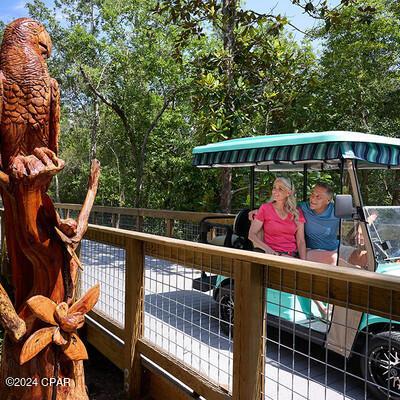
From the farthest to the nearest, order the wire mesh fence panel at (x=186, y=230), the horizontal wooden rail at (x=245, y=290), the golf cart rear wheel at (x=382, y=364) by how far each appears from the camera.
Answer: the wire mesh fence panel at (x=186, y=230)
the golf cart rear wheel at (x=382, y=364)
the horizontal wooden rail at (x=245, y=290)

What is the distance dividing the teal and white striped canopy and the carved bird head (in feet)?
7.71

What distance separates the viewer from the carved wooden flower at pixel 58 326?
5.63 feet

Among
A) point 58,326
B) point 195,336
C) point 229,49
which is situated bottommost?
point 195,336

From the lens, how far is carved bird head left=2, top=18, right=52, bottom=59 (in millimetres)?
1864

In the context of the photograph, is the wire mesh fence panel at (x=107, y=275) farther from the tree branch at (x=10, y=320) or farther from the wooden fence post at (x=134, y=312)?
the tree branch at (x=10, y=320)

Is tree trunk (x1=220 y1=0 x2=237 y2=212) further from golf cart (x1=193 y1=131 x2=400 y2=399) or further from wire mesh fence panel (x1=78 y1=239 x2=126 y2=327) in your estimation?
wire mesh fence panel (x1=78 y1=239 x2=126 y2=327)

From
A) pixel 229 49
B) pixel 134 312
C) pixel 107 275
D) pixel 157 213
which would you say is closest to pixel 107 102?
pixel 229 49

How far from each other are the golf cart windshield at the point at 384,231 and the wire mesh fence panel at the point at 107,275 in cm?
210

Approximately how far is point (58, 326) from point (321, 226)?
2848mm

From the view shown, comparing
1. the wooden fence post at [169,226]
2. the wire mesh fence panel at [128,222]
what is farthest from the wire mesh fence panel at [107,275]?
the wire mesh fence panel at [128,222]

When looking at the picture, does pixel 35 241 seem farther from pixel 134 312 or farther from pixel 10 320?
pixel 134 312

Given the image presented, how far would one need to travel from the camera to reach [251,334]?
7.11 feet

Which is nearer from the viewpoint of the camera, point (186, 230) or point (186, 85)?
point (186, 230)

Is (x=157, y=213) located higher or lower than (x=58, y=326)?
higher
